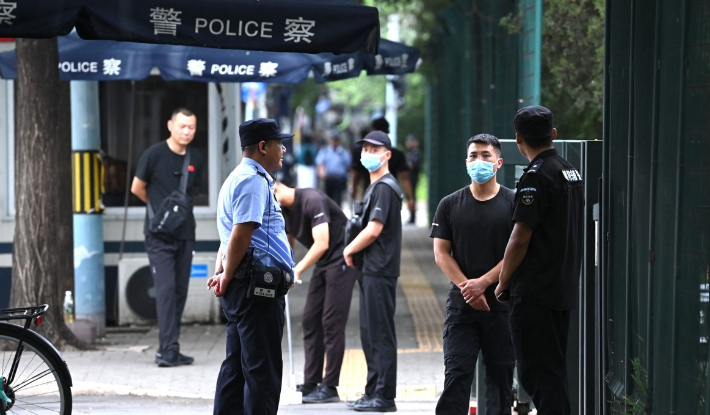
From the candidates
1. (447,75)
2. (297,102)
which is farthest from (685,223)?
(297,102)

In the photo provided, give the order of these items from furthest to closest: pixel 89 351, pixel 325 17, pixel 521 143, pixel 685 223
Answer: pixel 89 351 → pixel 325 17 → pixel 521 143 → pixel 685 223

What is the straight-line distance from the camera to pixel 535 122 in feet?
18.2

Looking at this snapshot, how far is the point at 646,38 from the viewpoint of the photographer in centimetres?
530

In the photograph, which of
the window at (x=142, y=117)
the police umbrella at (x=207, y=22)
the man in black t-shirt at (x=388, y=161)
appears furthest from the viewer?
the window at (x=142, y=117)

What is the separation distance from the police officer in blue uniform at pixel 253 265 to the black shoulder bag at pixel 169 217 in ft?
11.3

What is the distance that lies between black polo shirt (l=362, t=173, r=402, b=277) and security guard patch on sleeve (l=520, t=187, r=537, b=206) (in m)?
2.43

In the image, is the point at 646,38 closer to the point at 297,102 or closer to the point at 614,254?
the point at 614,254

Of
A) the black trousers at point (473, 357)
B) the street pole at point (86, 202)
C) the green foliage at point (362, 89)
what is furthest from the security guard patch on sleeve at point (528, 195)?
the green foliage at point (362, 89)

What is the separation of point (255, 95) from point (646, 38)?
64.4 ft

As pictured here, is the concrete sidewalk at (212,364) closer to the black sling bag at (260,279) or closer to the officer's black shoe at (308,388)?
the officer's black shoe at (308,388)

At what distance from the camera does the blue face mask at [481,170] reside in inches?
249

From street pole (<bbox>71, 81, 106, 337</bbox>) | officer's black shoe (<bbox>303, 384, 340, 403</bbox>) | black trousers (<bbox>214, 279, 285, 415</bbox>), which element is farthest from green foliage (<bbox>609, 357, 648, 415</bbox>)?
street pole (<bbox>71, 81, 106, 337</bbox>)

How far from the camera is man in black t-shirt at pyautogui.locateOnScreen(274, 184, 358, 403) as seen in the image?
8172 mm

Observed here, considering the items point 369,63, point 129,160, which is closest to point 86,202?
point 129,160
